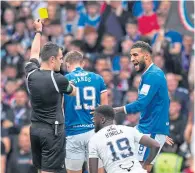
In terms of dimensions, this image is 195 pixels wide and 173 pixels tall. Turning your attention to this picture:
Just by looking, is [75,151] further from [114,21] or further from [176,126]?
[114,21]

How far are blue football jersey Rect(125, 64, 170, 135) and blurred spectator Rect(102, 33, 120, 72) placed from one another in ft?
22.3

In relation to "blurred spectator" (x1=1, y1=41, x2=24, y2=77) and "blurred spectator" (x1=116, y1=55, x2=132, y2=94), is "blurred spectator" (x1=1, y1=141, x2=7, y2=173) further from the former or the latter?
"blurred spectator" (x1=1, y1=41, x2=24, y2=77)

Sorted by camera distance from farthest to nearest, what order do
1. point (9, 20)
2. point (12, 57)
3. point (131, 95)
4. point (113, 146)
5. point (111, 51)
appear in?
1. point (9, 20)
2. point (12, 57)
3. point (111, 51)
4. point (131, 95)
5. point (113, 146)

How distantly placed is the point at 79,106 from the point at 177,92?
5.30 metres

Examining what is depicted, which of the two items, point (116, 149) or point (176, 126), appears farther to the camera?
point (176, 126)

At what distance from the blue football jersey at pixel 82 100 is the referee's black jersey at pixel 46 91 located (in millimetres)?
1070

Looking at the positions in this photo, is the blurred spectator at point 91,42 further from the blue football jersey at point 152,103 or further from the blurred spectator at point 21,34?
the blue football jersey at point 152,103

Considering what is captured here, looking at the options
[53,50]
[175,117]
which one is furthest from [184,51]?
[53,50]

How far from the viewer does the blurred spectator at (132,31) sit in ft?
65.5

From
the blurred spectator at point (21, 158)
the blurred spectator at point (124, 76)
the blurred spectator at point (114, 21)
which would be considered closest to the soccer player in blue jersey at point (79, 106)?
the blurred spectator at point (21, 158)

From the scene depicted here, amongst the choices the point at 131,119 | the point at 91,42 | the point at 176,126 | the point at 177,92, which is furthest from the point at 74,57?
the point at 91,42

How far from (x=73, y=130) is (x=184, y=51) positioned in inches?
273

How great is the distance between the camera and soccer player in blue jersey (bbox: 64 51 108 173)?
1303 cm

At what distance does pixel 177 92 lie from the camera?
18.0 metres
